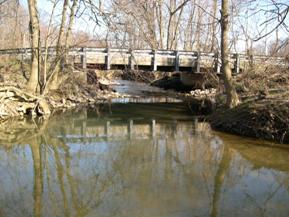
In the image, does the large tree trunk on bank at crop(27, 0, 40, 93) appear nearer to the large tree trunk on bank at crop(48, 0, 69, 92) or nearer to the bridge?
the large tree trunk on bank at crop(48, 0, 69, 92)

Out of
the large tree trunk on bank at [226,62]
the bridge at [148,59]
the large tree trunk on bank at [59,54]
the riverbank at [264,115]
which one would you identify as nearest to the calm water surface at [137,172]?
the riverbank at [264,115]

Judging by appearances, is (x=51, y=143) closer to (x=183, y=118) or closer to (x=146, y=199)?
(x=146, y=199)

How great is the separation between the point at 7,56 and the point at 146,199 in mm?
19116

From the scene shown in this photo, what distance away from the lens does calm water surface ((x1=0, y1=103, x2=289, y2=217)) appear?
21.6 ft

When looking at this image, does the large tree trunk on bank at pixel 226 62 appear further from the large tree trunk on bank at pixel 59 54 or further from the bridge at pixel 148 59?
the bridge at pixel 148 59

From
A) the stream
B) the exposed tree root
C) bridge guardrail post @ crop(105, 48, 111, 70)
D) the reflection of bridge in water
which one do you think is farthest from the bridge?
the stream

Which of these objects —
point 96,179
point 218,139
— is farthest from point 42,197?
point 218,139

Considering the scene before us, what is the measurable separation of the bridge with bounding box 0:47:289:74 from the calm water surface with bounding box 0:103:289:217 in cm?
943

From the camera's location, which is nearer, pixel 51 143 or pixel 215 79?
pixel 51 143

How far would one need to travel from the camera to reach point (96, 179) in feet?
26.7

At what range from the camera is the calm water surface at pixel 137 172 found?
660 cm

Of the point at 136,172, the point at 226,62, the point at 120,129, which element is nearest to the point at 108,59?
the point at 226,62

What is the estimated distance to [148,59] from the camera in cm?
2609

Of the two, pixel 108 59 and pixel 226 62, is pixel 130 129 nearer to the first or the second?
pixel 226 62
